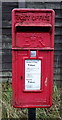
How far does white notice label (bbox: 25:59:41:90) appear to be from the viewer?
10.6ft

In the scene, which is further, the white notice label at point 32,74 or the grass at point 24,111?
the grass at point 24,111

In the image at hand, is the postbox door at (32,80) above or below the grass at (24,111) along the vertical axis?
above

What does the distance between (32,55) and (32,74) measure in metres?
0.22

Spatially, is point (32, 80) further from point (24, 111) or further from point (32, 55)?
point (24, 111)

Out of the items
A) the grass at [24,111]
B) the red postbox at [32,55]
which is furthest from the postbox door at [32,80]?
the grass at [24,111]

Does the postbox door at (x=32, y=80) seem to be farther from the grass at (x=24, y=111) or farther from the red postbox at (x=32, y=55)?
the grass at (x=24, y=111)

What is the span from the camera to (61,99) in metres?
4.75

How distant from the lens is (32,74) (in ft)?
10.7

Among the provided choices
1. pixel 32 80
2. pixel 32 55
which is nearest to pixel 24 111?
pixel 32 80

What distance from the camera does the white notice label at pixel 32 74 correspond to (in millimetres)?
3229

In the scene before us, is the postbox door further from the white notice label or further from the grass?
the grass

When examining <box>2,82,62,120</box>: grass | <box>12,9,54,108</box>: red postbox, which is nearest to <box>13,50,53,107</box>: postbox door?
<box>12,9,54,108</box>: red postbox

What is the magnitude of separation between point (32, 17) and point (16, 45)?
0.36 m

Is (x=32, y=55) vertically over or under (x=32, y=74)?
over
